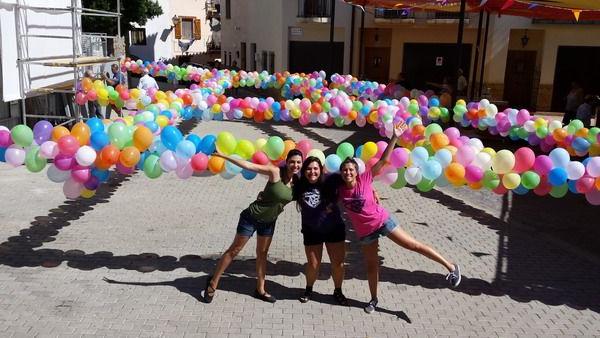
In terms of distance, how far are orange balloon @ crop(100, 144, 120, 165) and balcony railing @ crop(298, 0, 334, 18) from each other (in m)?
18.3

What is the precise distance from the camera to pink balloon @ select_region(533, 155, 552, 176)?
19.3 feet

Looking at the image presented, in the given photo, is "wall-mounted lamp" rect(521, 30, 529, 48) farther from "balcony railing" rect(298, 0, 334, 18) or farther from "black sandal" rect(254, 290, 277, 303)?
"black sandal" rect(254, 290, 277, 303)

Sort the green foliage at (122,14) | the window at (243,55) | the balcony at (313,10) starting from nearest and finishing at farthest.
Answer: the balcony at (313,10), the green foliage at (122,14), the window at (243,55)

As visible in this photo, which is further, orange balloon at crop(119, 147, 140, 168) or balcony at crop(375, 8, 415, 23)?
balcony at crop(375, 8, 415, 23)

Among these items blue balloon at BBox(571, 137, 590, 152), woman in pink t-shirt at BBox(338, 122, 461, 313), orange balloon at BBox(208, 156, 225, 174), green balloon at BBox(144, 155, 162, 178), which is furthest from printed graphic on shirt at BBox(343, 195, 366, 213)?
blue balloon at BBox(571, 137, 590, 152)

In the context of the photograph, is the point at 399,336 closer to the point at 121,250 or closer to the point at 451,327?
the point at 451,327

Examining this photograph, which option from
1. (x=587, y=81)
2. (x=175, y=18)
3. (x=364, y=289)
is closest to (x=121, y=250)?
(x=364, y=289)

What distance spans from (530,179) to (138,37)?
35963 millimetres

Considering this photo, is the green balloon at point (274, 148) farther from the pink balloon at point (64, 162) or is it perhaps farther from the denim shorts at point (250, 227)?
the pink balloon at point (64, 162)

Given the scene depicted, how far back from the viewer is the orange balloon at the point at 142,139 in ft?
19.2

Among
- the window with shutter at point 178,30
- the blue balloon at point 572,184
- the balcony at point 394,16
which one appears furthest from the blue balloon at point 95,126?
the window with shutter at point 178,30

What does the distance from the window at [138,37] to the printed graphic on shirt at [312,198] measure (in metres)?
35.3

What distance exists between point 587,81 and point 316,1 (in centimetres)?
1076

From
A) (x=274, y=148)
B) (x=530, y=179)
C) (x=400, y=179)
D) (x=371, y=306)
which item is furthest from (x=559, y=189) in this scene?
(x=274, y=148)
